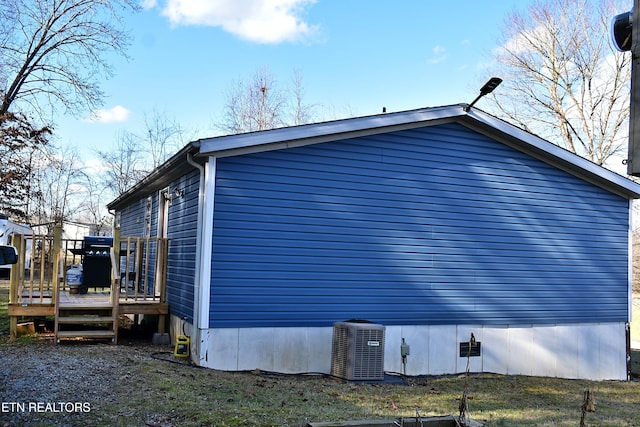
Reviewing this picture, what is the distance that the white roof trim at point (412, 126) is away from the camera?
7.54 meters

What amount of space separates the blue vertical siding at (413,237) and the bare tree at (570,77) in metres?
14.1

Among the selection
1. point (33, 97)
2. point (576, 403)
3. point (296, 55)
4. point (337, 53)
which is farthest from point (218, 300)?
point (296, 55)

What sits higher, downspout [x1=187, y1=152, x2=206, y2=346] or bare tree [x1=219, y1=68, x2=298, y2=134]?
bare tree [x1=219, y1=68, x2=298, y2=134]

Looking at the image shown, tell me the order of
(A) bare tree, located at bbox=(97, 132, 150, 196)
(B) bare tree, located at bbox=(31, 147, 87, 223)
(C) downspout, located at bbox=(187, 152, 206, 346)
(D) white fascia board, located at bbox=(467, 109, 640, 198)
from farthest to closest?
(A) bare tree, located at bbox=(97, 132, 150, 196), (B) bare tree, located at bbox=(31, 147, 87, 223), (D) white fascia board, located at bbox=(467, 109, 640, 198), (C) downspout, located at bbox=(187, 152, 206, 346)

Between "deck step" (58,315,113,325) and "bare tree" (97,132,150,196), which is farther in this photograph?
"bare tree" (97,132,150,196)

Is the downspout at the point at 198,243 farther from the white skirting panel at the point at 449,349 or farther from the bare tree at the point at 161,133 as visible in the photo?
the bare tree at the point at 161,133

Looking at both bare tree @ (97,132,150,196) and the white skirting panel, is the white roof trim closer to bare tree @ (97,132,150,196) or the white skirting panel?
the white skirting panel

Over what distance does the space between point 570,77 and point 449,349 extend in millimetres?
18421

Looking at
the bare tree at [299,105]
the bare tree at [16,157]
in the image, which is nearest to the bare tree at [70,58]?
the bare tree at [16,157]

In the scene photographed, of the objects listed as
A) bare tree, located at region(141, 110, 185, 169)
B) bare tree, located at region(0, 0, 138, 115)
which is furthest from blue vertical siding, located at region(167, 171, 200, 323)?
bare tree, located at region(141, 110, 185, 169)

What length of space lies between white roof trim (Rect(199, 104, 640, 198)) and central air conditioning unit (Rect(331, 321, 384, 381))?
2.67 meters

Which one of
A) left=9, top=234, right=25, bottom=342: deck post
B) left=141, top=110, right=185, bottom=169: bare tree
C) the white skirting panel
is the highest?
left=141, top=110, right=185, bottom=169: bare tree

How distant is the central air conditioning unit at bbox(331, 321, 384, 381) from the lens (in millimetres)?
7426

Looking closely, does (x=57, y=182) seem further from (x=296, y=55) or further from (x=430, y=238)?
(x=430, y=238)
